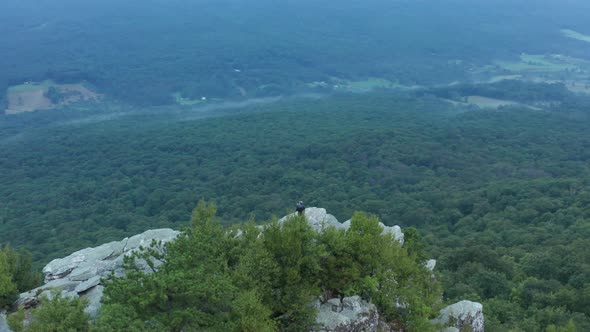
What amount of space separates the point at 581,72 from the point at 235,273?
178m

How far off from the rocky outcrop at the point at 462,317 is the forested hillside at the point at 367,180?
3.96 metres

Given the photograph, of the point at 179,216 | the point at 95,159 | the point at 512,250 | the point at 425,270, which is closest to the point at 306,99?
the point at 95,159

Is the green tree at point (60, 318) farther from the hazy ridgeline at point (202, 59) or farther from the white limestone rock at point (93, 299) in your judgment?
the hazy ridgeline at point (202, 59)

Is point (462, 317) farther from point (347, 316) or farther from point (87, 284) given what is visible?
point (87, 284)

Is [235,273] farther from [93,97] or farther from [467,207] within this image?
[93,97]

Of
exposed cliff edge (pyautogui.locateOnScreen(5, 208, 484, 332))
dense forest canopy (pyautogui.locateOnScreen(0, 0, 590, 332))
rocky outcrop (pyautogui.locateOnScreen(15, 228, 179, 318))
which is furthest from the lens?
dense forest canopy (pyautogui.locateOnScreen(0, 0, 590, 332))

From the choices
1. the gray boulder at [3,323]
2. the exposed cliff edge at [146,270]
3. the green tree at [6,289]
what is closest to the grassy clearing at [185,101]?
the exposed cliff edge at [146,270]

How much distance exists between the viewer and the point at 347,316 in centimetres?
1881

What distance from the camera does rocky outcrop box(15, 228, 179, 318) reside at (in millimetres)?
20539

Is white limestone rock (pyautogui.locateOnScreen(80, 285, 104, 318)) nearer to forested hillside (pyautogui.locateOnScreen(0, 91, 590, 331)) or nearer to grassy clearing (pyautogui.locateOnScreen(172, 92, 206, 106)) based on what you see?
forested hillside (pyautogui.locateOnScreen(0, 91, 590, 331))

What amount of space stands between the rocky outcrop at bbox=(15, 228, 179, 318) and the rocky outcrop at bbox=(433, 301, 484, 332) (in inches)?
492

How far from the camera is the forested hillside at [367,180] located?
36.9 meters

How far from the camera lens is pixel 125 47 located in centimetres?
18512

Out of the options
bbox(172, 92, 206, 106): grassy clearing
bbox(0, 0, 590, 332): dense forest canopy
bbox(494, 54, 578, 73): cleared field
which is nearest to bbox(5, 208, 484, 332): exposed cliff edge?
bbox(0, 0, 590, 332): dense forest canopy
